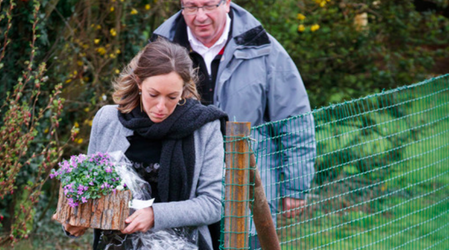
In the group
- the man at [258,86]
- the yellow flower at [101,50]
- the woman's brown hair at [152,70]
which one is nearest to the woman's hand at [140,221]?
the woman's brown hair at [152,70]

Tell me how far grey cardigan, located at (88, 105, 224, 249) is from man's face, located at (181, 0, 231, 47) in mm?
1026

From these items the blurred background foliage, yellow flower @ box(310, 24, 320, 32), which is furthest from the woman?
yellow flower @ box(310, 24, 320, 32)

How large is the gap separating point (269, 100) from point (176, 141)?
1.21 meters

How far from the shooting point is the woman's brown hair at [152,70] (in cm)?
287

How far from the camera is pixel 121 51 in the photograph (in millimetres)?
6848

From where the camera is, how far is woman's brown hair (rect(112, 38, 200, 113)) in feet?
9.41

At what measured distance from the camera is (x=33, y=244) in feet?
20.6

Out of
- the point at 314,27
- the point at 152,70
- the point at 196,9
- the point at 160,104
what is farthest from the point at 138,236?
the point at 314,27

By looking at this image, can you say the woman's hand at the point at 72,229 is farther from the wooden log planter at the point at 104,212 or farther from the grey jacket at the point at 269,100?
the grey jacket at the point at 269,100

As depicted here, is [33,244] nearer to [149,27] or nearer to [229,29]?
[149,27]

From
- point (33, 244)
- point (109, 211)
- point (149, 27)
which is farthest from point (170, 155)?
point (149, 27)

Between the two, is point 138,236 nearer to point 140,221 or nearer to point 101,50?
point 140,221

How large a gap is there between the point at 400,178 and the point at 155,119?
120 inches

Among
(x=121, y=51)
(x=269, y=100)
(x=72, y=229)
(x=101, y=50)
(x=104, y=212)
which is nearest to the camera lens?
(x=104, y=212)
